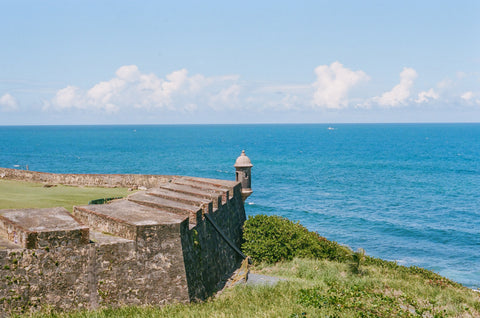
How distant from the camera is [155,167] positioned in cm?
9612

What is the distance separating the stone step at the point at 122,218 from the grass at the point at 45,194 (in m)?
4.22

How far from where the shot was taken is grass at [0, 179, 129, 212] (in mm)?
19172

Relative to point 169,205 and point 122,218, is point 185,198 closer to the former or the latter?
point 169,205

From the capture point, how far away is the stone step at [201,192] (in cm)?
2089

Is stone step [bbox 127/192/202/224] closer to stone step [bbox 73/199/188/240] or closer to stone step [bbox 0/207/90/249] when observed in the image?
stone step [bbox 73/199/188/240]

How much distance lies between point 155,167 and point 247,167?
71.4 metres

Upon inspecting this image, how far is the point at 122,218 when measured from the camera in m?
14.1

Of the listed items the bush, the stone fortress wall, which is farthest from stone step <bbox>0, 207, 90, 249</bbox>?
the bush

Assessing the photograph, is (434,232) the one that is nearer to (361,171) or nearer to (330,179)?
(330,179)

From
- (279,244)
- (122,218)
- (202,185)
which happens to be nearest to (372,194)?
(279,244)

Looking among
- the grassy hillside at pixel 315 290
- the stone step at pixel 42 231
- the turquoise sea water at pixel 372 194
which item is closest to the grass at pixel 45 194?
the stone step at pixel 42 231

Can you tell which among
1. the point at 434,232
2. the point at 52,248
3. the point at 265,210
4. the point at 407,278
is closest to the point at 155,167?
the point at 265,210

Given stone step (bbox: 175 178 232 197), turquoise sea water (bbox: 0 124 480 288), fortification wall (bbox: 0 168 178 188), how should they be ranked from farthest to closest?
turquoise sea water (bbox: 0 124 480 288) → fortification wall (bbox: 0 168 178 188) → stone step (bbox: 175 178 232 197)

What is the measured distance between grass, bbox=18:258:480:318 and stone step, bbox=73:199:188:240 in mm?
2375
